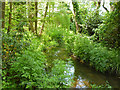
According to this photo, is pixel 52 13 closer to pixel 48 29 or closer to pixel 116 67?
pixel 48 29

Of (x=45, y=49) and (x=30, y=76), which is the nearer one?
(x=30, y=76)

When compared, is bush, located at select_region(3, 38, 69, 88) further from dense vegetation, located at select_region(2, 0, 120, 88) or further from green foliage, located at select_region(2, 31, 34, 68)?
green foliage, located at select_region(2, 31, 34, 68)

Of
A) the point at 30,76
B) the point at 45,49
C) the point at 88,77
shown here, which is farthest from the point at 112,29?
the point at 45,49

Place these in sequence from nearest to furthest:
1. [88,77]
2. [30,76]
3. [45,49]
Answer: [30,76] < [88,77] < [45,49]

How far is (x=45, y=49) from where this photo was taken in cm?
426

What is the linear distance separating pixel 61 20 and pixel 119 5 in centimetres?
357

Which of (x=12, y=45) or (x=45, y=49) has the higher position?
(x=12, y=45)

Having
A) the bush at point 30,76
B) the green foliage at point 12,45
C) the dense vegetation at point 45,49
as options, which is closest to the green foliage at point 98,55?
the dense vegetation at point 45,49


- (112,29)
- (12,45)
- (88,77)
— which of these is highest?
(112,29)

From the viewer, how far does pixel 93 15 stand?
436 cm

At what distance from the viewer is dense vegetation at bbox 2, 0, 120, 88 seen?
1.98 meters

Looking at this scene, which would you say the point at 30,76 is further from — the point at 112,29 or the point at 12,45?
the point at 112,29

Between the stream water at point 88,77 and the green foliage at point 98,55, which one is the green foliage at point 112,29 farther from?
the stream water at point 88,77

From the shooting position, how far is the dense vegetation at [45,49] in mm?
1976
